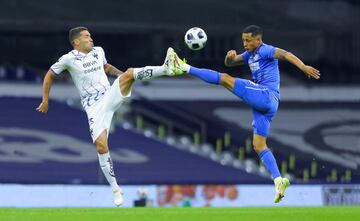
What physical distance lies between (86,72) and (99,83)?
27 centimetres

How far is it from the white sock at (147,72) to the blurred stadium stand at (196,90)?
1364 centimetres

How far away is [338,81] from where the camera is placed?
34.7 meters

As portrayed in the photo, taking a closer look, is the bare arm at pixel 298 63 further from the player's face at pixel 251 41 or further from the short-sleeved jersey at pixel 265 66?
the player's face at pixel 251 41

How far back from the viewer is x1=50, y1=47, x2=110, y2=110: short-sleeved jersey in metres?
16.7

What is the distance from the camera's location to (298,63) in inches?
621

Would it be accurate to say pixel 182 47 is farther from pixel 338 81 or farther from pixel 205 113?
pixel 338 81

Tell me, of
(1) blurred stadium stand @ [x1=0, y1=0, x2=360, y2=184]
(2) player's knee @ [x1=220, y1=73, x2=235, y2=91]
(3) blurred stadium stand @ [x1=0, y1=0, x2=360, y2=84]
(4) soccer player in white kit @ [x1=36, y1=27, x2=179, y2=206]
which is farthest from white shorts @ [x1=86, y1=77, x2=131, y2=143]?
(3) blurred stadium stand @ [x1=0, y1=0, x2=360, y2=84]

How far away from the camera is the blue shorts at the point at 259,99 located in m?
16.5

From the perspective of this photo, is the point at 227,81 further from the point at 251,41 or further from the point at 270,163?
the point at 270,163

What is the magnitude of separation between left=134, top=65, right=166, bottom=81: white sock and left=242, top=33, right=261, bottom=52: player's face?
1.42 metres

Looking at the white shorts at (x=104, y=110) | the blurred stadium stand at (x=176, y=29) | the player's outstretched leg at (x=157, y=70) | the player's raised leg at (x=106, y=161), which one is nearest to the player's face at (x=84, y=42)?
the white shorts at (x=104, y=110)

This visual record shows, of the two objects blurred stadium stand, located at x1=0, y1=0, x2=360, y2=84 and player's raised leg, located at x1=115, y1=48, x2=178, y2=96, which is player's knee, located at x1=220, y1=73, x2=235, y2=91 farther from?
blurred stadium stand, located at x1=0, y1=0, x2=360, y2=84

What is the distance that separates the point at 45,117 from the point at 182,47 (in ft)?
16.3

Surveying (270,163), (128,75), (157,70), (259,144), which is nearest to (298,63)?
(259,144)
